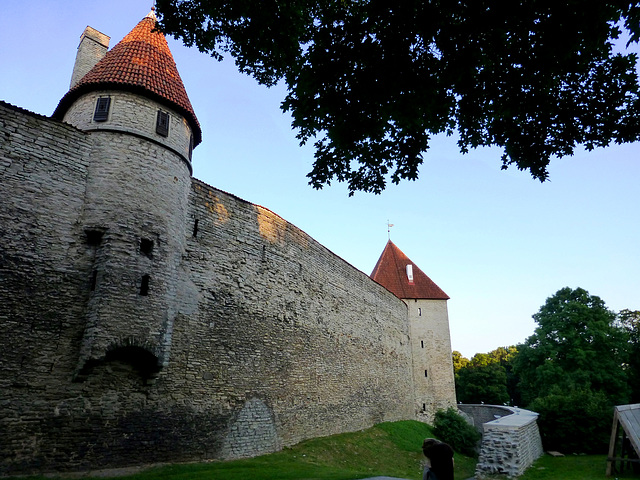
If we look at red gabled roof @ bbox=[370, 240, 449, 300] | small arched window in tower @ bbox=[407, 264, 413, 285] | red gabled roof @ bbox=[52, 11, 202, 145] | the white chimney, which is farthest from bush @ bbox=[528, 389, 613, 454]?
the white chimney

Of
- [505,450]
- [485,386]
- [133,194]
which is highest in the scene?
[133,194]

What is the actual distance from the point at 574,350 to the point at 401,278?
12507mm

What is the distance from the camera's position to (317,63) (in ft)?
18.5

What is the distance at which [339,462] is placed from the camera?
13164 millimetres

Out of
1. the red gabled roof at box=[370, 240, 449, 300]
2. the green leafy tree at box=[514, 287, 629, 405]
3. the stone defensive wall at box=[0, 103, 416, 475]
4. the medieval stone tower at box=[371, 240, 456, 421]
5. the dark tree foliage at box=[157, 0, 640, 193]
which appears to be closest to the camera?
the dark tree foliage at box=[157, 0, 640, 193]

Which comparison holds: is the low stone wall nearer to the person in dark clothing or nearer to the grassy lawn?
the grassy lawn

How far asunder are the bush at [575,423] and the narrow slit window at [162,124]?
21494 millimetres

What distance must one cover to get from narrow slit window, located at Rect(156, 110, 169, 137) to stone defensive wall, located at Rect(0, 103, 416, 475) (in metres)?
1.62

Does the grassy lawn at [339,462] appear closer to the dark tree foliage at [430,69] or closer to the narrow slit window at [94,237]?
the narrow slit window at [94,237]

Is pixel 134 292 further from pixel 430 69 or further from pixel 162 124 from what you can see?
pixel 430 69

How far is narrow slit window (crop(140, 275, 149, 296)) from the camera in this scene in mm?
9352

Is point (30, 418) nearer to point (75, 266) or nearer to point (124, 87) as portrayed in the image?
point (75, 266)

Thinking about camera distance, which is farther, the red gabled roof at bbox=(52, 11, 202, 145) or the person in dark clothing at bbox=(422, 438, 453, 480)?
the red gabled roof at bbox=(52, 11, 202, 145)

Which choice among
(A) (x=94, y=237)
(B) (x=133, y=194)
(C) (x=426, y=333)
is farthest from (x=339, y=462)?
(C) (x=426, y=333)
